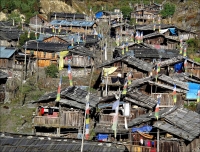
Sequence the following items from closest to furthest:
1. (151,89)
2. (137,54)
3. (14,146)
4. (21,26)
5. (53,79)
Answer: (14,146), (151,89), (53,79), (137,54), (21,26)

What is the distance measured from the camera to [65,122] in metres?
29.1

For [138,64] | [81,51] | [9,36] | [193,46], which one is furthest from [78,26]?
[138,64]

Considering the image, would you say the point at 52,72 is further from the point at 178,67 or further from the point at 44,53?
the point at 178,67

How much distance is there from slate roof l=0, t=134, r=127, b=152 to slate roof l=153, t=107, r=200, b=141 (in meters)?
5.78

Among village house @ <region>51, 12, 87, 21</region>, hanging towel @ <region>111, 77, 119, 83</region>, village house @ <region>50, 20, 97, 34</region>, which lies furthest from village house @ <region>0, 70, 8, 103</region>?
village house @ <region>51, 12, 87, 21</region>

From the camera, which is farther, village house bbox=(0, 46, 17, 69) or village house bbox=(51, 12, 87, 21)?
village house bbox=(51, 12, 87, 21)

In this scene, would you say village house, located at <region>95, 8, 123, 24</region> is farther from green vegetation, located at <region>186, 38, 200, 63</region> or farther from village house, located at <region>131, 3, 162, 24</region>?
green vegetation, located at <region>186, 38, 200, 63</region>

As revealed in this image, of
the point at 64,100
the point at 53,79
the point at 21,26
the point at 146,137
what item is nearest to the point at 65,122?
the point at 64,100

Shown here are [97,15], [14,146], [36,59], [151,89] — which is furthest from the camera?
[97,15]

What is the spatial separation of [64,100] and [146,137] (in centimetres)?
792

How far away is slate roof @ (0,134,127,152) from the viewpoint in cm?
1734

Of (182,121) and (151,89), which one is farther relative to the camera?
(151,89)

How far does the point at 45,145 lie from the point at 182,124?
32.0ft

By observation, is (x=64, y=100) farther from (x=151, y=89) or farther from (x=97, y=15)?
(x=97, y=15)
